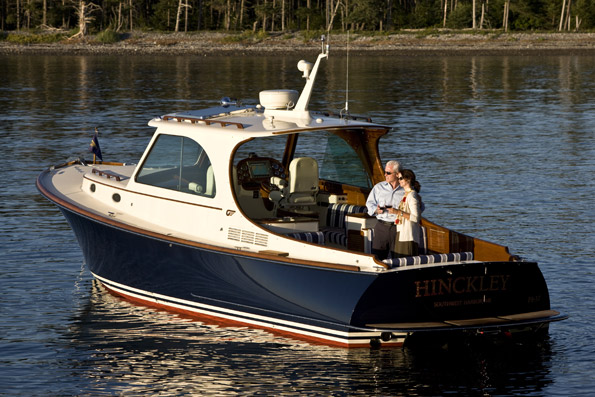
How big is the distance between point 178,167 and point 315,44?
83.5m

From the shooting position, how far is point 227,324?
1219cm

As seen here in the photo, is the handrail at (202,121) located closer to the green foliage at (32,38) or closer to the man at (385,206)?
the man at (385,206)

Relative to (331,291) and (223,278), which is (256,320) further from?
(331,291)

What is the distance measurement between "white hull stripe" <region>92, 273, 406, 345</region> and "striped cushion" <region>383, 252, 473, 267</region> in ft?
2.57

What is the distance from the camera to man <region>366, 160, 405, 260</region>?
38.0 feet

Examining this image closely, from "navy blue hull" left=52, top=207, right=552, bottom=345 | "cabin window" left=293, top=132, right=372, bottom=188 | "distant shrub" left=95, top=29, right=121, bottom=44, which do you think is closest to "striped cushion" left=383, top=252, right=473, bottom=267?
"navy blue hull" left=52, top=207, right=552, bottom=345

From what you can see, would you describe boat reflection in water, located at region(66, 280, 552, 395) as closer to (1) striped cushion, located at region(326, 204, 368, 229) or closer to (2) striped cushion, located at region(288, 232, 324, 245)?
(2) striped cushion, located at region(288, 232, 324, 245)

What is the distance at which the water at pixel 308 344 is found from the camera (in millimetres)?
10797

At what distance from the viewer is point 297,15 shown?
356 ft

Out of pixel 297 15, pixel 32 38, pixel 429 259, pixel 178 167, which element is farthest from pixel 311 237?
pixel 297 15

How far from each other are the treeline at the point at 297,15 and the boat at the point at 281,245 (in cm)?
8773

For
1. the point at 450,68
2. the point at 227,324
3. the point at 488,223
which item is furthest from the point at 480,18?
the point at 227,324

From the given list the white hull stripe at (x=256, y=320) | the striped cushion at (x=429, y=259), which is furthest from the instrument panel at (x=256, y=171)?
the striped cushion at (x=429, y=259)

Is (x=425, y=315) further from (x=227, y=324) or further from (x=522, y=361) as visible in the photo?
(x=227, y=324)
